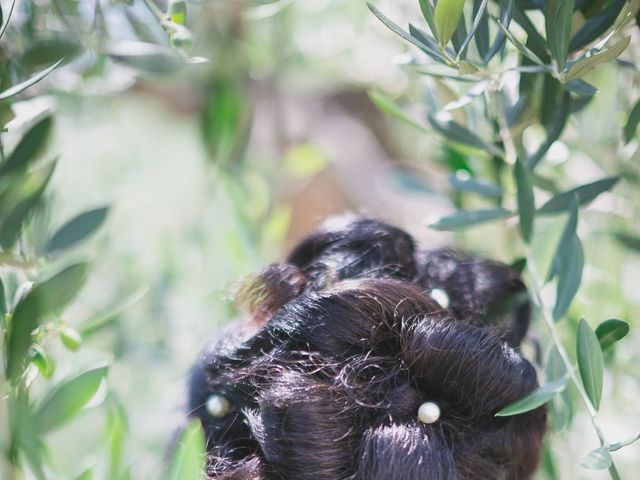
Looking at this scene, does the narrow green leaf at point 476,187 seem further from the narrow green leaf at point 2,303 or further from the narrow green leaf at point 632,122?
the narrow green leaf at point 2,303

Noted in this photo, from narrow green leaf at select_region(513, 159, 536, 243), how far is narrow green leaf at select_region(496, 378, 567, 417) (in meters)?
0.17

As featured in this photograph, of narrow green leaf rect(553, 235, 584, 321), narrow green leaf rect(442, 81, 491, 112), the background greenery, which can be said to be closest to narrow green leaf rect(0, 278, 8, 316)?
the background greenery

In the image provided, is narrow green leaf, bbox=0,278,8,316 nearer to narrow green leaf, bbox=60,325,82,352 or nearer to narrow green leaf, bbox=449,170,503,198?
narrow green leaf, bbox=60,325,82,352

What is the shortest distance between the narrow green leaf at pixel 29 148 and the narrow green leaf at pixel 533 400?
1.45 feet

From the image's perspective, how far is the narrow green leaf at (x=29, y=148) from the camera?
612mm

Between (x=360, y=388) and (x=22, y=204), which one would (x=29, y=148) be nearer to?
(x=22, y=204)

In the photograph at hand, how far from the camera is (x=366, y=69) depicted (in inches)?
61.7

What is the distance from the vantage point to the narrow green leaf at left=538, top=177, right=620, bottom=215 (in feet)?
2.26

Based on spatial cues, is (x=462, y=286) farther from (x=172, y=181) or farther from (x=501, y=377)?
(x=172, y=181)

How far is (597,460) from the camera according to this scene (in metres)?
0.50

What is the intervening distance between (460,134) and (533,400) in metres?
0.29

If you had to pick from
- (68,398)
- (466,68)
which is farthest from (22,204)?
(466,68)

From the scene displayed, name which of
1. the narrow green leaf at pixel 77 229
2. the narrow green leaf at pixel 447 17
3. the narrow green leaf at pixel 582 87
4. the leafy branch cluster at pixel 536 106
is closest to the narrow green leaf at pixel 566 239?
the leafy branch cluster at pixel 536 106

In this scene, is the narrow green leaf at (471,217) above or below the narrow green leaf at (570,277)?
above
